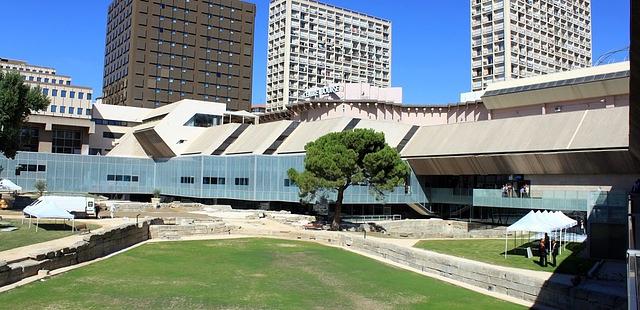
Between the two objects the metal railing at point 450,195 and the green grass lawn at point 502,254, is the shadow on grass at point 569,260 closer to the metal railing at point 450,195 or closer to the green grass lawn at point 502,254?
the green grass lawn at point 502,254

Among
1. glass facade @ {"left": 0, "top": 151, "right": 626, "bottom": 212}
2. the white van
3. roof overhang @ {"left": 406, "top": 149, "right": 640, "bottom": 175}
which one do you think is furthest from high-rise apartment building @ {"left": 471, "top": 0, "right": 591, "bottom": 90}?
the white van

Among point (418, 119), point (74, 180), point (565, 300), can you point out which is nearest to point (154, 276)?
point (565, 300)

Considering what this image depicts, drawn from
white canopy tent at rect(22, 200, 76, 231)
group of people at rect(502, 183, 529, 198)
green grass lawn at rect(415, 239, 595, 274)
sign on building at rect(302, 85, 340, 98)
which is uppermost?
sign on building at rect(302, 85, 340, 98)

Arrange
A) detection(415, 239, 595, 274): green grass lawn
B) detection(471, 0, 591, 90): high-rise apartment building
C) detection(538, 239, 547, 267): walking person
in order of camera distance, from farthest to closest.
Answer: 1. detection(471, 0, 591, 90): high-rise apartment building
2. detection(538, 239, 547, 267): walking person
3. detection(415, 239, 595, 274): green grass lawn

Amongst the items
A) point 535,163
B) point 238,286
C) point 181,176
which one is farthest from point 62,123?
point 238,286

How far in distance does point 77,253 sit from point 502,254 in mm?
23672

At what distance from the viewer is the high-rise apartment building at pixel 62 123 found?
295 feet

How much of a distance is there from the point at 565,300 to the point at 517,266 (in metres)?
6.57

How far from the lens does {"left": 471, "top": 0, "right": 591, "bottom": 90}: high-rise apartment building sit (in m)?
128

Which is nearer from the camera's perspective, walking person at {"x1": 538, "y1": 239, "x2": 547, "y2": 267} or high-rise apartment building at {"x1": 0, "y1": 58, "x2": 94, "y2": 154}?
walking person at {"x1": 538, "y1": 239, "x2": 547, "y2": 267}

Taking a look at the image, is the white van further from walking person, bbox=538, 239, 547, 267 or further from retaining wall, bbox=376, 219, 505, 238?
walking person, bbox=538, 239, 547, 267

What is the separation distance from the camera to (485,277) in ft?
83.0

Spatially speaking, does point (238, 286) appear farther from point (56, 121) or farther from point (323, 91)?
point (56, 121)

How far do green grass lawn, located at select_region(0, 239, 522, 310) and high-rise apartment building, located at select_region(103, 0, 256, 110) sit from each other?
114 m
